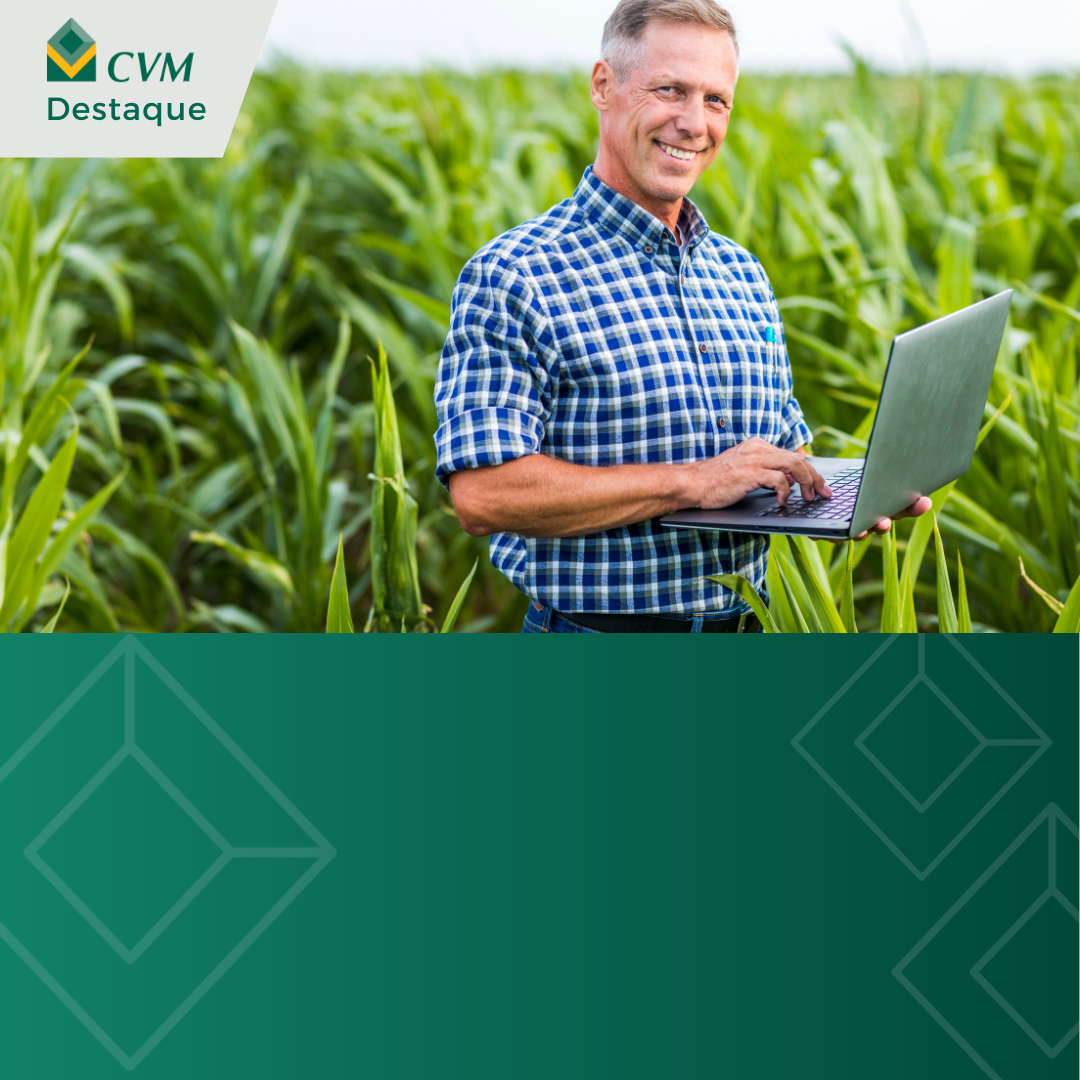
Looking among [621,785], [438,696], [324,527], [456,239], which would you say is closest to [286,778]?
[438,696]

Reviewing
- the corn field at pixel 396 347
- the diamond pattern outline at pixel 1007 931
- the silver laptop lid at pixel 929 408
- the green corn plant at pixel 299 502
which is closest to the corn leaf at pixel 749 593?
the corn field at pixel 396 347

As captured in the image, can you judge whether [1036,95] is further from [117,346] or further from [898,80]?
[117,346]

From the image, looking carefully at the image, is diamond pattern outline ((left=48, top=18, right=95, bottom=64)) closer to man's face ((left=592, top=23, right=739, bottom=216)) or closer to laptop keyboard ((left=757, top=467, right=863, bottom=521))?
man's face ((left=592, top=23, right=739, bottom=216))

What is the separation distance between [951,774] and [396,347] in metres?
1.22

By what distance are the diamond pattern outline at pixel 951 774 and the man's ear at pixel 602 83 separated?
464 millimetres

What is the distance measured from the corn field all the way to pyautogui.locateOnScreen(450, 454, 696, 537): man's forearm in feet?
0.33

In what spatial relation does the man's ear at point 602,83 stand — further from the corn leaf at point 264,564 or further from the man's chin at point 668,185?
the corn leaf at point 264,564

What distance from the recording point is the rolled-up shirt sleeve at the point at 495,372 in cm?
79

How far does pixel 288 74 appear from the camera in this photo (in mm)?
3719

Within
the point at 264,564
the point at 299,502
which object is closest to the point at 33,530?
the point at 264,564

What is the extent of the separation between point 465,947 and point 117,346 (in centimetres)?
186

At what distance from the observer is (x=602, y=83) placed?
83 cm

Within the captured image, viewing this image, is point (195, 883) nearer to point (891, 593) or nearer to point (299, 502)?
point (891, 593)

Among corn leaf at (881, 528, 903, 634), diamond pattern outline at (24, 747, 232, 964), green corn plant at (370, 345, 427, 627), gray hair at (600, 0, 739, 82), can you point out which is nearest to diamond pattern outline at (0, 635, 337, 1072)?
diamond pattern outline at (24, 747, 232, 964)
